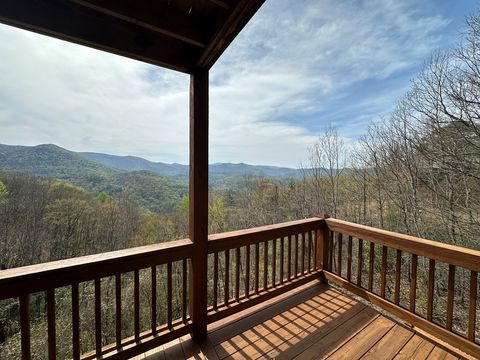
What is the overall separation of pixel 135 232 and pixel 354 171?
37.3 ft

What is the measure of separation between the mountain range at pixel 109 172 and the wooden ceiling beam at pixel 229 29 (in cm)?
415

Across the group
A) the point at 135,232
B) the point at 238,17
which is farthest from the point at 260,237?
the point at 135,232

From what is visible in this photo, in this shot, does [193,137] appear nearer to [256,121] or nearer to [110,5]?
[110,5]

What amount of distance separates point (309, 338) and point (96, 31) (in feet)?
9.64

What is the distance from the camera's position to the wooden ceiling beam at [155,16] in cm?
126

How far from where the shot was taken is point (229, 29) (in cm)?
126

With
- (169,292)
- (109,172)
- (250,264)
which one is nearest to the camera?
(169,292)

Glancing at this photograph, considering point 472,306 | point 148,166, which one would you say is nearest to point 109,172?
point 148,166

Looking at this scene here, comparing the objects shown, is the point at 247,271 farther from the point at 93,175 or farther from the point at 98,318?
the point at 93,175

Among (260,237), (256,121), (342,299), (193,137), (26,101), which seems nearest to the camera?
(193,137)

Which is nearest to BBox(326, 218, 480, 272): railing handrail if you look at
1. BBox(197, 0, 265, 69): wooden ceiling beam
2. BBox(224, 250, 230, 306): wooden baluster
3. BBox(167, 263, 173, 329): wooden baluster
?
BBox(224, 250, 230, 306): wooden baluster

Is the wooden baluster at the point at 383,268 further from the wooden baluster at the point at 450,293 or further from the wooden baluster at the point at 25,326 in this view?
the wooden baluster at the point at 25,326

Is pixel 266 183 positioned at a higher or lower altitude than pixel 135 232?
higher

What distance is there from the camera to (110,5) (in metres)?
1.26
